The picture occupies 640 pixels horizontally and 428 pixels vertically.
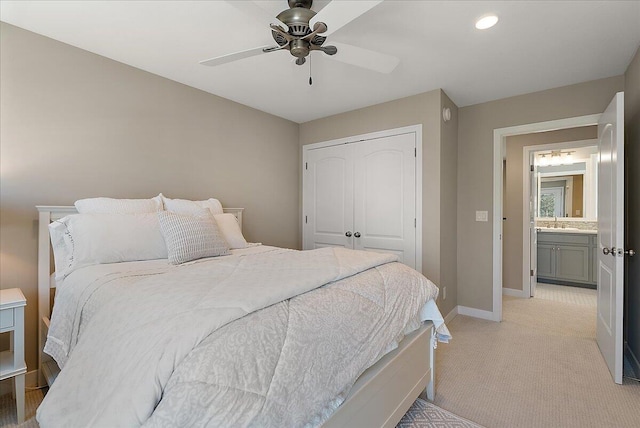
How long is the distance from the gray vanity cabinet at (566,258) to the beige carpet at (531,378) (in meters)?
1.72

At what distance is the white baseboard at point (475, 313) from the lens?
3.34 meters

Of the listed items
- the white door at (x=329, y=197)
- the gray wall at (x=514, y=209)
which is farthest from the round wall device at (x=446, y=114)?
the gray wall at (x=514, y=209)

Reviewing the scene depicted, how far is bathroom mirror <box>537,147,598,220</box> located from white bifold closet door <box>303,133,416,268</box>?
12.0 ft

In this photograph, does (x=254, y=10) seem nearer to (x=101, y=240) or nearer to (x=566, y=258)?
(x=101, y=240)

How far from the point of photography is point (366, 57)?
74.6 inches

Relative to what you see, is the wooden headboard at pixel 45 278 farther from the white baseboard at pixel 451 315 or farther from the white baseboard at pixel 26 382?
the white baseboard at pixel 451 315

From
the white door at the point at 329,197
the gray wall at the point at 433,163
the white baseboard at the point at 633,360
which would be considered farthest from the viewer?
the white door at the point at 329,197

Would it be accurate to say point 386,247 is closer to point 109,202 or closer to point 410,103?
point 410,103

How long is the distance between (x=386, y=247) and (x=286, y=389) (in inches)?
105

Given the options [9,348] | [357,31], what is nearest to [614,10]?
[357,31]

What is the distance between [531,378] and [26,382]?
138 inches

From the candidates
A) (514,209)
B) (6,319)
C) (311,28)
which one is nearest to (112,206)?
(6,319)

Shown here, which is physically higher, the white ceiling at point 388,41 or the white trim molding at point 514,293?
the white ceiling at point 388,41

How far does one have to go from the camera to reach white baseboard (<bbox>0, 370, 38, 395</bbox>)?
1964 mm
